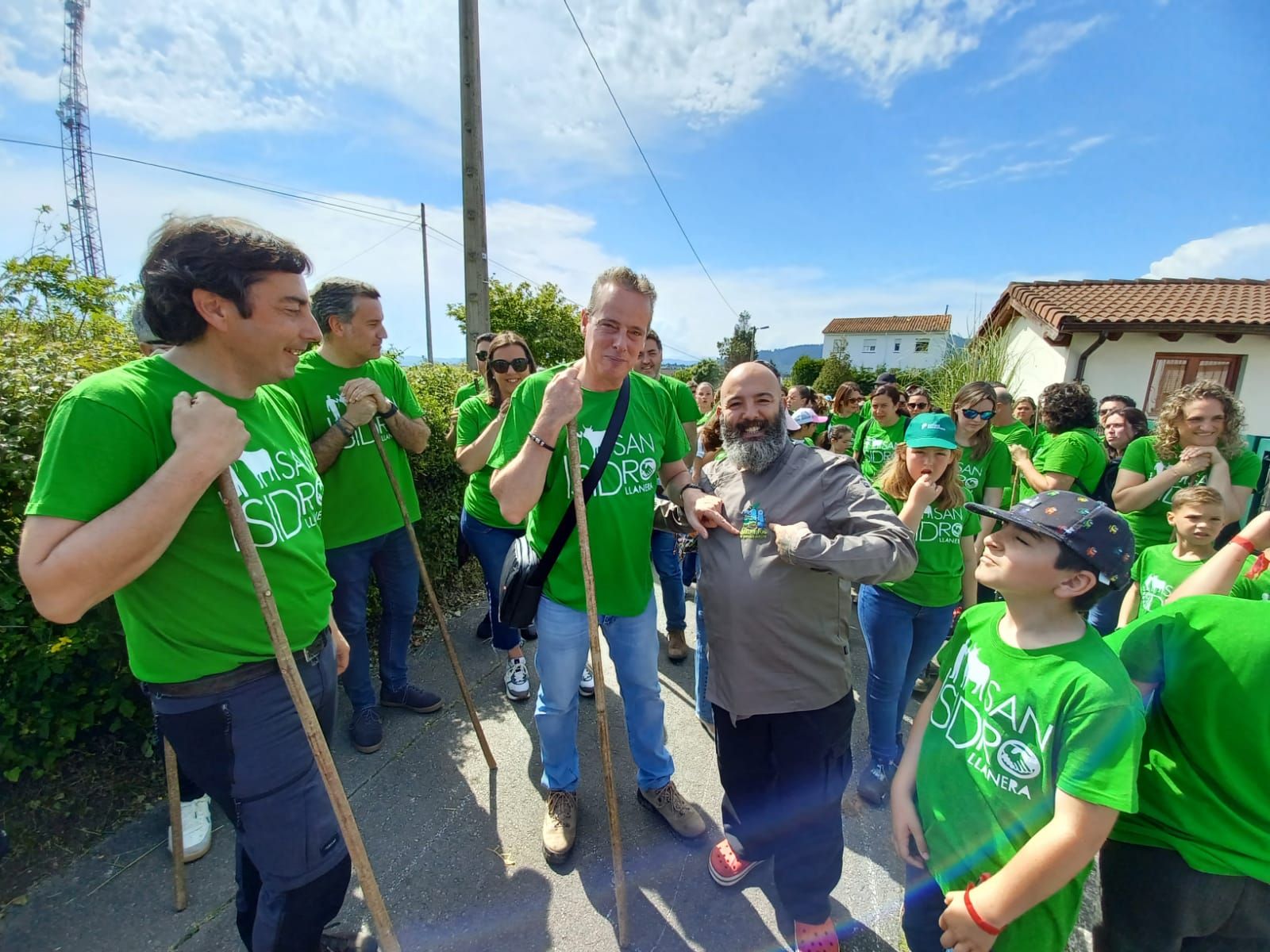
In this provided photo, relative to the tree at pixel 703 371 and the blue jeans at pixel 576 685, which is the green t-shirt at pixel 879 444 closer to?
the blue jeans at pixel 576 685

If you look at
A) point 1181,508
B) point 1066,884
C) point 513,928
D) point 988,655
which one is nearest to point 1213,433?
point 1181,508

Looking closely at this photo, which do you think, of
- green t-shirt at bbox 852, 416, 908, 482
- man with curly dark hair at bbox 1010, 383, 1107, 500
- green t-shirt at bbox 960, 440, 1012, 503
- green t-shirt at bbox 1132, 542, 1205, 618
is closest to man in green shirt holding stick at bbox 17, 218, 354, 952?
green t-shirt at bbox 1132, 542, 1205, 618

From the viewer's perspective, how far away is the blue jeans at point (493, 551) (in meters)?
3.53

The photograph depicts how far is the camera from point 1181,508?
2217mm

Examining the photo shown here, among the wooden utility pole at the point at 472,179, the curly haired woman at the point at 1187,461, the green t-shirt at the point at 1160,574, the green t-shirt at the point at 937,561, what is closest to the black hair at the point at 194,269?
the green t-shirt at the point at 937,561

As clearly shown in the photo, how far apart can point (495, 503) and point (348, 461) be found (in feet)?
2.89

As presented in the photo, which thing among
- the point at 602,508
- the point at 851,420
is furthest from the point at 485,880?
the point at 851,420

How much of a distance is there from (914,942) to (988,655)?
100cm

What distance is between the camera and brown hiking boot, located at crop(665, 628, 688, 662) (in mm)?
4180

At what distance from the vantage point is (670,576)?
419cm

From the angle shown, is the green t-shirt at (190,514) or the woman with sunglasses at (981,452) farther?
the woman with sunglasses at (981,452)

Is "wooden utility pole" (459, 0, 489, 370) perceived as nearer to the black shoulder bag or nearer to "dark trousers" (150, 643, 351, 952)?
the black shoulder bag

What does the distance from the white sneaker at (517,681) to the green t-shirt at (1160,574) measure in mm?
3148

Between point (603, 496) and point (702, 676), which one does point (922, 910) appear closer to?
point (702, 676)
